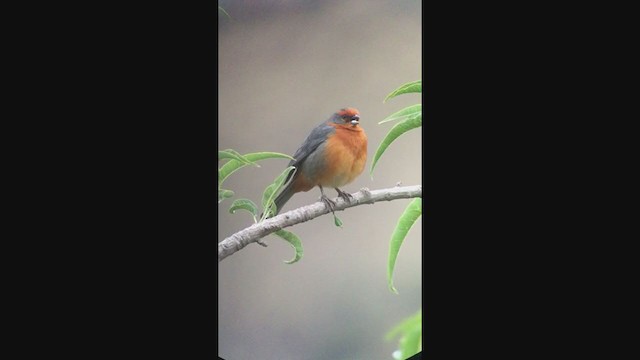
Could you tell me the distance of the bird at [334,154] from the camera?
8.93ft

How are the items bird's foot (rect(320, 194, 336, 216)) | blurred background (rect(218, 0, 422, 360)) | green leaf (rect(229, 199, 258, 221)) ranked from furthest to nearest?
green leaf (rect(229, 199, 258, 221)) → bird's foot (rect(320, 194, 336, 216)) → blurred background (rect(218, 0, 422, 360))

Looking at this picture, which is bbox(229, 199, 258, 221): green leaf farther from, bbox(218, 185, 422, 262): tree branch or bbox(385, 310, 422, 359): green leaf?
bbox(385, 310, 422, 359): green leaf

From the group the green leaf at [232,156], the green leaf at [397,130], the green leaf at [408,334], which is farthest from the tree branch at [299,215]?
the green leaf at [408,334]

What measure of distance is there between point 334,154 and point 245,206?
0.42 meters

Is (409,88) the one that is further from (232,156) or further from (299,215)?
(232,156)

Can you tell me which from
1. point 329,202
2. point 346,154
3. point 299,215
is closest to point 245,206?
point 299,215

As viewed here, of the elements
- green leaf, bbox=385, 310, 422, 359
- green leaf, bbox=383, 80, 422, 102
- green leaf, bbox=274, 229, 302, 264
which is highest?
green leaf, bbox=383, 80, 422, 102

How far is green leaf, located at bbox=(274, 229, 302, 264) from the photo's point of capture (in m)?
2.79

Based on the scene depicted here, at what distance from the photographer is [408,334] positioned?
9.20 feet

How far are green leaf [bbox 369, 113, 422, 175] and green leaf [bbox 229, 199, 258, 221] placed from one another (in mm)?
505

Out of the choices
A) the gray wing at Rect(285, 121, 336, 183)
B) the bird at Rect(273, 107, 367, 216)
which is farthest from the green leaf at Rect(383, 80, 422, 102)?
the gray wing at Rect(285, 121, 336, 183)

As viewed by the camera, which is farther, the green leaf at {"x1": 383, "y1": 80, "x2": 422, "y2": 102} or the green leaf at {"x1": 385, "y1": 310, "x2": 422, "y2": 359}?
the green leaf at {"x1": 385, "y1": 310, "x2": 422, "y2": 359}

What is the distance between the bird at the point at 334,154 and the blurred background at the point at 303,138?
0.03 m

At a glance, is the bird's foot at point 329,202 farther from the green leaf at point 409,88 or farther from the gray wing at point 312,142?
the green leaf at point 409,88
